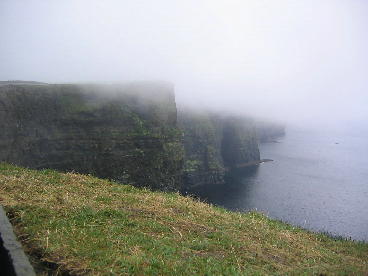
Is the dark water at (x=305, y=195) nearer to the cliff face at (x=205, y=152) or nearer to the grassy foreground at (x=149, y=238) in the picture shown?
the cliff face at (x=205, y=152)

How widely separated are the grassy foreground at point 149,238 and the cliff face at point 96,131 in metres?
63.4

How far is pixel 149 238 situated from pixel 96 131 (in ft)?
267

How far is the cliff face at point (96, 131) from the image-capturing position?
7550 centimetres

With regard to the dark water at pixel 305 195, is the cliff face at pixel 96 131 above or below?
above

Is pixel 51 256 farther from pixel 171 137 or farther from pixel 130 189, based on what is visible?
pixel 171 137

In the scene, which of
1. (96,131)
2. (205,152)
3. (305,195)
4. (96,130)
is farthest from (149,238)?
(205,152)

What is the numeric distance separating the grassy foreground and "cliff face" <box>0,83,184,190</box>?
6335 centimetres

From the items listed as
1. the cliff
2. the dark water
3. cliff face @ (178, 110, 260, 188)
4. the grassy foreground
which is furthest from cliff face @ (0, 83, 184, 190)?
the grassy foreground

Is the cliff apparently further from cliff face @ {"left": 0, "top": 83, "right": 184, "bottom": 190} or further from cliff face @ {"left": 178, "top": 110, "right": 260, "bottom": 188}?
cliff face @ {"left": 178, "top": 110, "right": 260, "bottom": 188}

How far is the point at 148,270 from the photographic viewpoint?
8.25 metres

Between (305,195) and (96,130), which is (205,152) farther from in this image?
(96,130)

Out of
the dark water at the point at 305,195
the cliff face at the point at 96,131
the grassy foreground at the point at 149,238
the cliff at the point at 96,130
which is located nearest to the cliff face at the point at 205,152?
the dark water at the point at 305,195

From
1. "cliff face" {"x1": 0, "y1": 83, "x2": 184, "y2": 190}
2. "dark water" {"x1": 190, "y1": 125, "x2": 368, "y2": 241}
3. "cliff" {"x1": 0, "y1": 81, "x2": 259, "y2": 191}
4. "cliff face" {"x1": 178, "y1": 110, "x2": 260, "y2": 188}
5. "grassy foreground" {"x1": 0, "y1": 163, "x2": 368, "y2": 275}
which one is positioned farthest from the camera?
"cliff face" {"x1": 178, "y1": 110, "x2": 260, "y2": 188}

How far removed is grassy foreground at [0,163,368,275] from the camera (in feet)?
28.8
